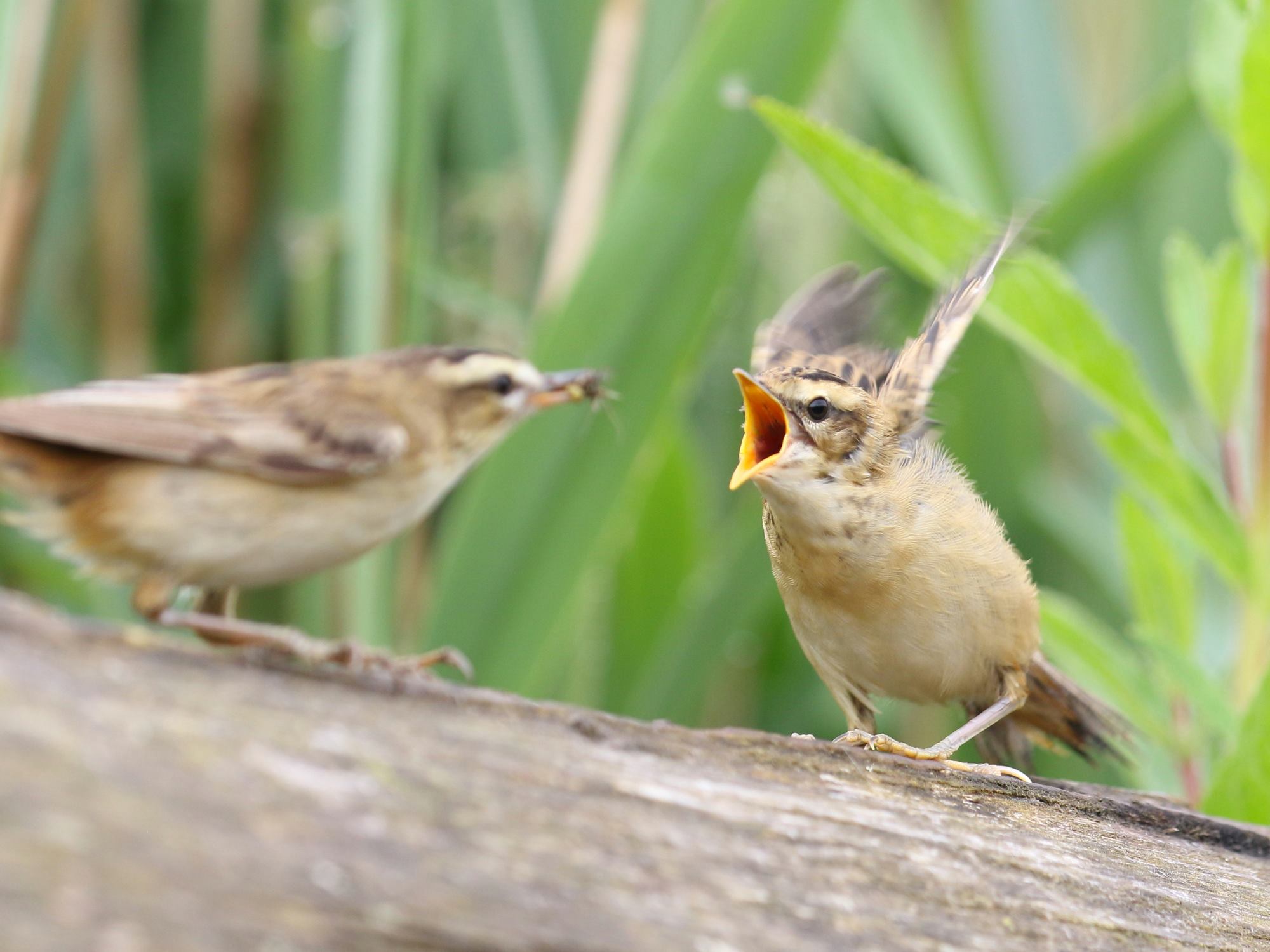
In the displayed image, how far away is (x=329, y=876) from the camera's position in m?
1.03

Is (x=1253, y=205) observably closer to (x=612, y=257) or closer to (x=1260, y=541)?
(x=1260, y=541)

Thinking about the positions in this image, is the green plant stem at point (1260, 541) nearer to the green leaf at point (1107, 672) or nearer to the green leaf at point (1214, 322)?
the green leaf at point (1214, 322)

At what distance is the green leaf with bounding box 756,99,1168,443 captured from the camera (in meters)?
2.05

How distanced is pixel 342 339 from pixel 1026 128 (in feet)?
6.28

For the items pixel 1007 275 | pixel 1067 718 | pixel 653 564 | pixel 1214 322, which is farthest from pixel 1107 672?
pixel 653 564

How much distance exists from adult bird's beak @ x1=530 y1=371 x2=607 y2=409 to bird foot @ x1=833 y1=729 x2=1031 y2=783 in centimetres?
61

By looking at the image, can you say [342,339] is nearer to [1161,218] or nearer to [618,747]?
[618,747]

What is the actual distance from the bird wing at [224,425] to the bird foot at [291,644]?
0.18 metres

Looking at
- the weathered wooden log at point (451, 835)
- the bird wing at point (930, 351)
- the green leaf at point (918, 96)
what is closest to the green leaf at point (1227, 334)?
the bird wing at point (930, 351)

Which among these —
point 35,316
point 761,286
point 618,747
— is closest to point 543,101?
point 761,286

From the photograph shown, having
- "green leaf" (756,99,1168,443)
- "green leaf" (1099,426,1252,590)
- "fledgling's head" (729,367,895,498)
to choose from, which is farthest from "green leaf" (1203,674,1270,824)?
"fledgling's head" (729,367,895,498)

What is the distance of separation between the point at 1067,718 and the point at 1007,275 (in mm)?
817

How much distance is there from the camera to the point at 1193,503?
83.3 inches

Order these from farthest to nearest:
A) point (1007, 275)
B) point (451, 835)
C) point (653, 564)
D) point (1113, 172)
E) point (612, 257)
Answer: point (653, 564)
point (1113, 172)
point (612, 257)
point (1007, 275)
point (451, 835)
